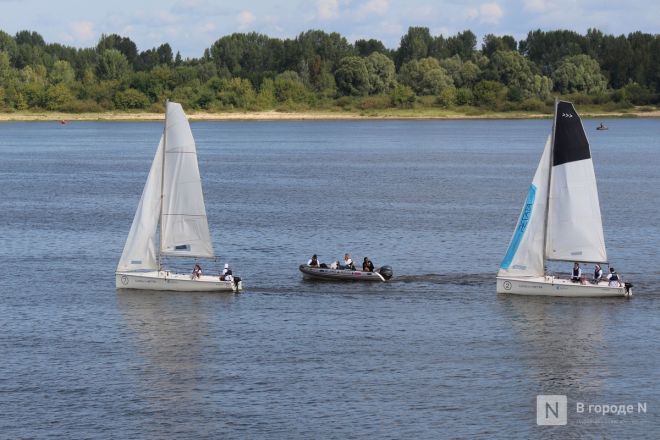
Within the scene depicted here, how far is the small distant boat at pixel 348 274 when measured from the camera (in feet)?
284

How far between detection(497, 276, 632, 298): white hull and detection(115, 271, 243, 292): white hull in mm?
19851

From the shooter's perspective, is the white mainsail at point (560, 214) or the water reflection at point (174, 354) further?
the white mainsail at point (560, 214)

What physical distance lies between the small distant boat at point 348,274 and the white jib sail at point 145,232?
1200cm

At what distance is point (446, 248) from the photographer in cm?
10331

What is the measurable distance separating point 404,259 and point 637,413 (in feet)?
135

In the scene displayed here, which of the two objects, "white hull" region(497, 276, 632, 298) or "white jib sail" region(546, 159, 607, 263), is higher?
"white jib sail" region(546, 159, 607, 263)

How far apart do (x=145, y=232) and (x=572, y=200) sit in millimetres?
30505

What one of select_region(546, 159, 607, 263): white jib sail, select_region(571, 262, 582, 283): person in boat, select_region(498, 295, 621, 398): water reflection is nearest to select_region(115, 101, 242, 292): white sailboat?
select_region(498, 295, 621, 398): water reflection

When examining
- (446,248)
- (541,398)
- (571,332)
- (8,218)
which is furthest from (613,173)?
(541,398)

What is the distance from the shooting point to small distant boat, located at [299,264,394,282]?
86.4 metres

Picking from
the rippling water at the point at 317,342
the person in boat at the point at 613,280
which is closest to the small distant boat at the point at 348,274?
the rippling water at the point at 317,342

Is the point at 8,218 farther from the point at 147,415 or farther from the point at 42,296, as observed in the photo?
the point at 147,415

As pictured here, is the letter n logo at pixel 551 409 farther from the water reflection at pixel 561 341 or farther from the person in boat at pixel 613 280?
the person in boat at pixel 613 280

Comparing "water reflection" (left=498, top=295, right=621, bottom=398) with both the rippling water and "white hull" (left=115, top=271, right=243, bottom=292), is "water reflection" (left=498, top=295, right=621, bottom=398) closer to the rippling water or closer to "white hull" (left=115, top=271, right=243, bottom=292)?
the rippling water
